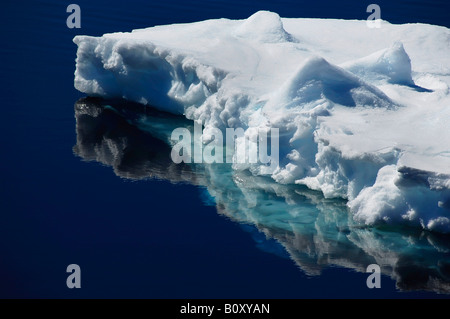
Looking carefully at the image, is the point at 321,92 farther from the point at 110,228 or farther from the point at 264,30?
the point at 110,228

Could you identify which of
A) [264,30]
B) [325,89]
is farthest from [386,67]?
[264,30]

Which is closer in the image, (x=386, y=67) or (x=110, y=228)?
(x=110, y=228)

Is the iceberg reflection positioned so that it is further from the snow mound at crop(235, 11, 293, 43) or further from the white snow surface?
the snow mound at crop(235, 11, 293, 43)

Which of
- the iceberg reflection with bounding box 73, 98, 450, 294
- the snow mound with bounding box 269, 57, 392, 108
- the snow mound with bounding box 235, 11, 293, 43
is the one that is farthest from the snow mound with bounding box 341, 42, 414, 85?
the iceberg reflection with bounding box 73, 98, 450, 294

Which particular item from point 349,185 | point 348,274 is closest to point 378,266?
point 348,274

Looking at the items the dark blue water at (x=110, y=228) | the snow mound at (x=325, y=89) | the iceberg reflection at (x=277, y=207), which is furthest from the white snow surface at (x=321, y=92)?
the dark blue water at (x=110, y=228)

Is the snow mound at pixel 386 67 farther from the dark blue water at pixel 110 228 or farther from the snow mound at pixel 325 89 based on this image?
the dark blue water at pixel 110 228

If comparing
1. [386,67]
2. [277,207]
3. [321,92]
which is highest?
[386,67]

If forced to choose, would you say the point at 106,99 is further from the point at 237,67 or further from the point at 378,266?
the point at 378,266
